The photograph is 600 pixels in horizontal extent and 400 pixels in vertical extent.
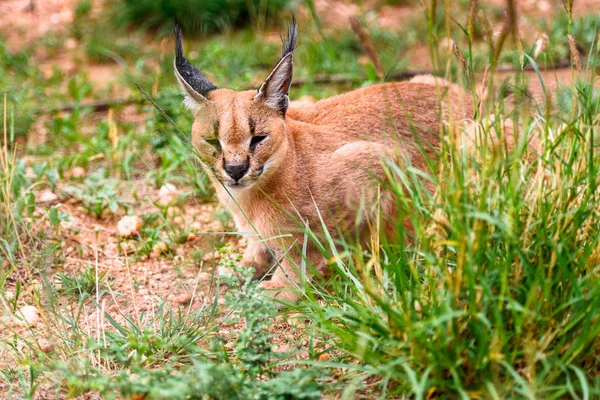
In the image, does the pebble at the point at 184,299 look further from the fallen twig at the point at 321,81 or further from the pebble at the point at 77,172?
the fallen twig at the point at 321,81

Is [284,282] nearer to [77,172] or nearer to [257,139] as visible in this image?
[257,139]

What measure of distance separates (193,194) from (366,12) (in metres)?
3.40

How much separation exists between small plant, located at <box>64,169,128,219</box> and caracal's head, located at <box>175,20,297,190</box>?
3.36 feet

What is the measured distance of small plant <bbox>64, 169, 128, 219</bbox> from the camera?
5070mm

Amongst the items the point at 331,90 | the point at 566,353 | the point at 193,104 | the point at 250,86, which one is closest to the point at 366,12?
the point at 331,90

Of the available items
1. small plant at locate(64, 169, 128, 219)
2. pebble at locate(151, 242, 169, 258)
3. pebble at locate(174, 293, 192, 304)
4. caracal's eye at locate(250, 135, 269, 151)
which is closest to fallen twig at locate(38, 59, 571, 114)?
small plant at locate(64, 169, 128, 219)

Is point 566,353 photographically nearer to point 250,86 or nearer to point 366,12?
point 250,86

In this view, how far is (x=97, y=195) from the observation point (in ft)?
16.7

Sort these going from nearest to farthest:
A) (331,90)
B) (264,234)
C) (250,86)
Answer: (264,234), (250,86), (331,90)

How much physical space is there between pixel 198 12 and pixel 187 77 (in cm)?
360

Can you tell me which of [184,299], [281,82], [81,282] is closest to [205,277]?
[184,299]

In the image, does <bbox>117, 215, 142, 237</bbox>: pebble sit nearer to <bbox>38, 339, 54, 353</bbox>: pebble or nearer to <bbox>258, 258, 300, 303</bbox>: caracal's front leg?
<bbox>258, 258, 300, 303</bbox>: caracal's front leg

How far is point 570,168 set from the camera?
316 cm

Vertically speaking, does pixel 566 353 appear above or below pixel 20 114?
below
